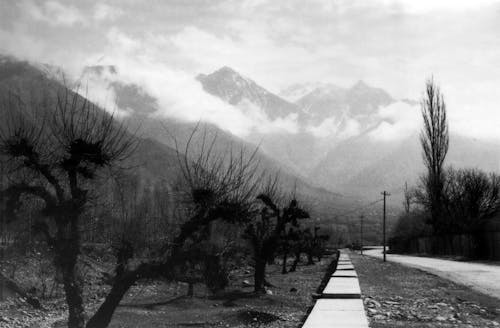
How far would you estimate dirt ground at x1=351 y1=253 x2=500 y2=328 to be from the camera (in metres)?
15.1

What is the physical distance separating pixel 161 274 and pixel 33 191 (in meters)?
3.06

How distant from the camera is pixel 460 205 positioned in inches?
2827

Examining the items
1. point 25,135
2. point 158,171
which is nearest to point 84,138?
point 25,135

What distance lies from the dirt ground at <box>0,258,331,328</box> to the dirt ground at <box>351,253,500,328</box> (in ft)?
7.73

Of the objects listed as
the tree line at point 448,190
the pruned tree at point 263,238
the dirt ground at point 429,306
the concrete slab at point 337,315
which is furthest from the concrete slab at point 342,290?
the tree line at point 448,190

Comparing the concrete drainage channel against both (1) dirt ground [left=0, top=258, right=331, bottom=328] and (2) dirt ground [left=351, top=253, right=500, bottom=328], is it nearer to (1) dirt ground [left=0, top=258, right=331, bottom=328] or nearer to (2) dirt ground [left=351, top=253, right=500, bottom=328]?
(2) dirt ground [left=351, top=253, right=500, bottom=328]

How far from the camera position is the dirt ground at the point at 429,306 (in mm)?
15117

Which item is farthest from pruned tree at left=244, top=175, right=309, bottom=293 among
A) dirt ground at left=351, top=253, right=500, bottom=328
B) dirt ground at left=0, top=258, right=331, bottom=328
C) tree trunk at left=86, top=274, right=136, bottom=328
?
tree trunk at left=86, top=274, right=136, bottom=328

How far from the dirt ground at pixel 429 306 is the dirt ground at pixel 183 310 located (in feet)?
7.73

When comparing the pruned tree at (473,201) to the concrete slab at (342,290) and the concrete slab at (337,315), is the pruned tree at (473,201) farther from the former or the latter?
the concrete slab at (337,315)

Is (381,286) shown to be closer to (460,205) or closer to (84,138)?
(84,138)

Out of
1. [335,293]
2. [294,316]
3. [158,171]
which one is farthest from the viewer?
[158,171]

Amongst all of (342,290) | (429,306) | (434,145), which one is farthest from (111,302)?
(434,145)

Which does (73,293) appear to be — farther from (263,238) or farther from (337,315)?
(263,238)
